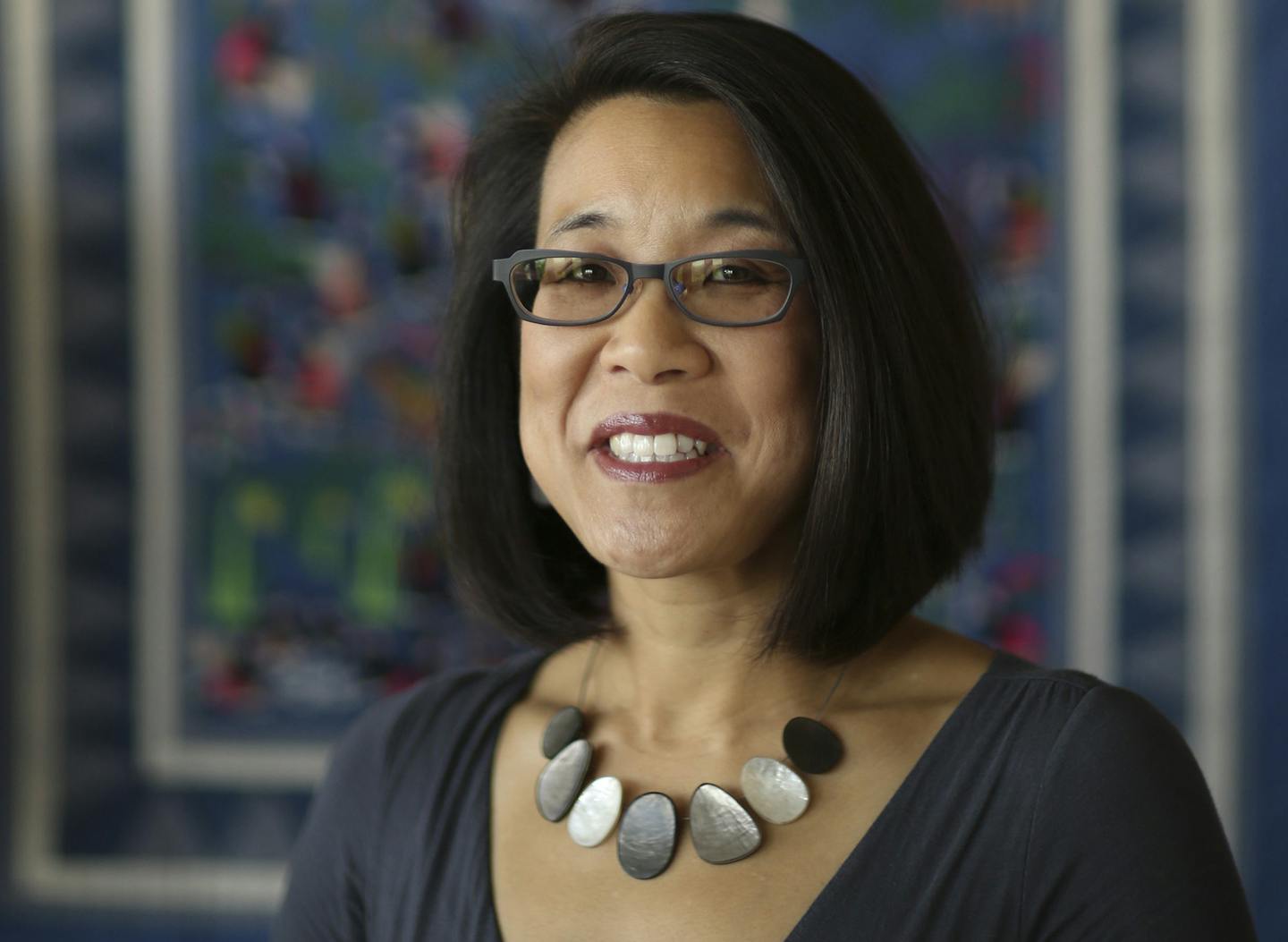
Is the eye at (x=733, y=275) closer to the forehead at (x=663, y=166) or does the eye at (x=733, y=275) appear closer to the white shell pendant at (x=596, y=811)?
the forehead at (x=663, y=166)

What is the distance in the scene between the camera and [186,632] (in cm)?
259

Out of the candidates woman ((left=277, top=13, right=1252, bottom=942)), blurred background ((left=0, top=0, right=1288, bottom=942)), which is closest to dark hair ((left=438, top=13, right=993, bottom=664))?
woman ((left=277, top=13, right=1252, bottom=942))

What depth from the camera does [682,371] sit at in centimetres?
110

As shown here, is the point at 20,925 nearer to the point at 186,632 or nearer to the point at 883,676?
the point at 186,632

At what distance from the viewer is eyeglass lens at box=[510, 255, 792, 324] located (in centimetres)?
111

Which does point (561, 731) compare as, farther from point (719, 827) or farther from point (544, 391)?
point (544, 391)

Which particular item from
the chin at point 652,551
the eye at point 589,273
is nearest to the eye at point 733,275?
the eye at point 589,273

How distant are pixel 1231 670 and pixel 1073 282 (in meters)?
0.73

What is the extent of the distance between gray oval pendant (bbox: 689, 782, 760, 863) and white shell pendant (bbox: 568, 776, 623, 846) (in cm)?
8

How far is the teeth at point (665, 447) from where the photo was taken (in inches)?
43.7

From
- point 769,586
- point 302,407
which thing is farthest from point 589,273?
point 302,407

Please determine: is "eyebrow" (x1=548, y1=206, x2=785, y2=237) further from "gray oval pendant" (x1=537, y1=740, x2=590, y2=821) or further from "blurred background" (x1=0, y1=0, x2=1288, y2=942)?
"blurred background" (x1=0, y1=0, x2=1288, y2=942)

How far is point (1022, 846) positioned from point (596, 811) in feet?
1.24

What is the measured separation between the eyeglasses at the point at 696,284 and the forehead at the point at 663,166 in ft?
0.14
